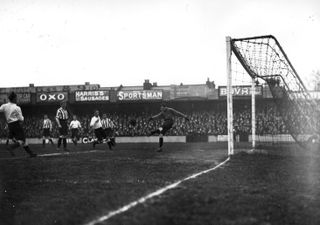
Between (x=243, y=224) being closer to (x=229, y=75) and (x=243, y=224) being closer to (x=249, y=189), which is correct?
(x=249, y=189)

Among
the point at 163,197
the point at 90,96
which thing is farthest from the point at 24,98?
the point at 163,197

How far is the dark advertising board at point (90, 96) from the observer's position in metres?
36.7

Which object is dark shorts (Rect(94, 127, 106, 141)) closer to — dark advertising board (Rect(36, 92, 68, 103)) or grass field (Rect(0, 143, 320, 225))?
grass field (Rect(0, 143, 320, 225))

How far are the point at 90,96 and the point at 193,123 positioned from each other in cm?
971

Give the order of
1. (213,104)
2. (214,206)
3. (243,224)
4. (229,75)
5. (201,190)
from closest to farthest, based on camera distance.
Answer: (243,224) < (214,206) < (201,190) < (229,75) < (213,104)

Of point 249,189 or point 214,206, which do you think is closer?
point 214,206

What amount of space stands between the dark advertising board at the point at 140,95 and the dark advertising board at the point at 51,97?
5234 millimetres

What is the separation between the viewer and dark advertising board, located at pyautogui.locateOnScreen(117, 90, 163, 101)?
36.0 m

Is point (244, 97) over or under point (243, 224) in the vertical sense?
over

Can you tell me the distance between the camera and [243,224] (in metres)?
3.60

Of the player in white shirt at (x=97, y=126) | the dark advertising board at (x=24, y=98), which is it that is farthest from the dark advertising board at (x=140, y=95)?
the player in white shirt at (x=97, y=126)

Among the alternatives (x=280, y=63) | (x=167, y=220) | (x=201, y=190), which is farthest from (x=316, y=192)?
(x=280, y=63)

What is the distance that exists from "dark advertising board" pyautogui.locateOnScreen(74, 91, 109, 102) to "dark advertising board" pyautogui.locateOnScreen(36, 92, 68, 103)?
109 cm

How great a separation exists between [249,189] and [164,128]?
970cm
